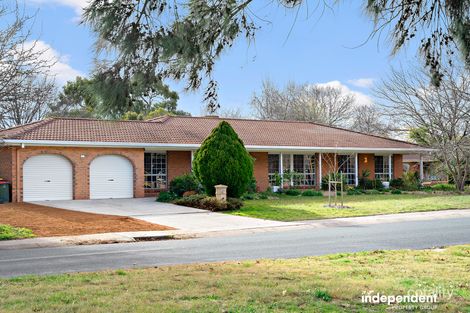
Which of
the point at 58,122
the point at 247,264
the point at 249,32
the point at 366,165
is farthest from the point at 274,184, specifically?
the point at 249,32

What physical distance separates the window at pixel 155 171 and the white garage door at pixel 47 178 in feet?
15.6

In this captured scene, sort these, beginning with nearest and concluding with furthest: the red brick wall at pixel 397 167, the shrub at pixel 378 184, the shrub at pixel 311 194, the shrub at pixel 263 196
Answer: the shrub at pixel 263 196 < the shrub at pixel 311 194 < the shrub at pixel 378 184 < the red brick wall at pixel 397 167

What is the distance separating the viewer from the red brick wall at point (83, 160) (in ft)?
84.4

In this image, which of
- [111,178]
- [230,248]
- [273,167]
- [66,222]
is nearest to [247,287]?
[230,248]

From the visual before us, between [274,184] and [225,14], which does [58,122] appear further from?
[225,14]

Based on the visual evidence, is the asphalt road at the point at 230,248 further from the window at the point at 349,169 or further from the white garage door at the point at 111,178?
the window at the point at 349,169

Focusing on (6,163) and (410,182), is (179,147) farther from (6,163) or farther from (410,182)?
(410,182)

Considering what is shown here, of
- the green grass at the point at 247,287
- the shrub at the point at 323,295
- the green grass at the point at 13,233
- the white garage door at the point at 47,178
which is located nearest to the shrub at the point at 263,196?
the white garage door at the point at 47,178

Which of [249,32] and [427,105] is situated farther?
[427,105]

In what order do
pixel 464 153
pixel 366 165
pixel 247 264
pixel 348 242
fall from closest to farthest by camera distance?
pixel 247 264 → pixel 348 242 → pixel 464 153 → pixel 366 165

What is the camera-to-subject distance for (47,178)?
26391 mm

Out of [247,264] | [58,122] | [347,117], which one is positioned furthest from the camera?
[347,117]

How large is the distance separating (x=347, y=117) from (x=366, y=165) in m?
21.5

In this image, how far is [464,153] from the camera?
32.7 meters
